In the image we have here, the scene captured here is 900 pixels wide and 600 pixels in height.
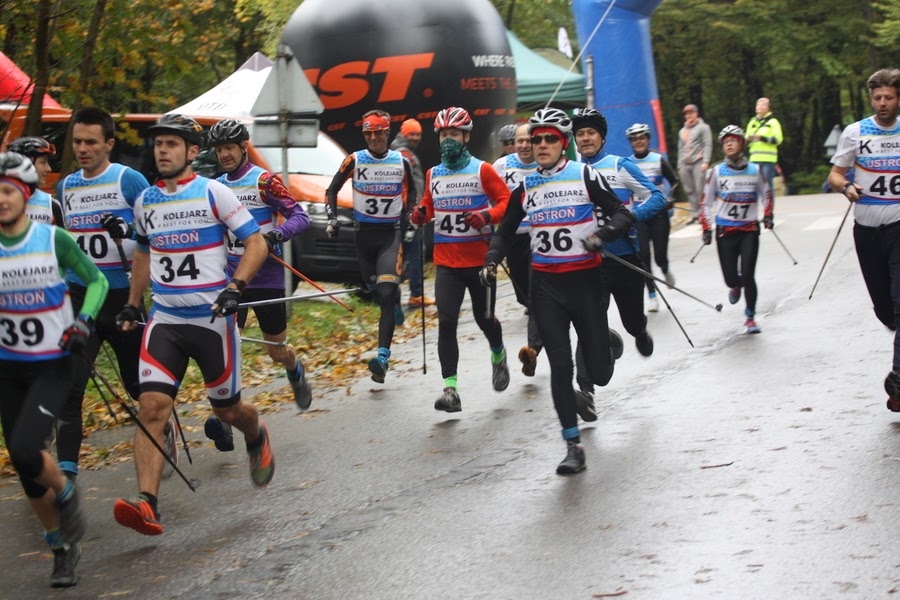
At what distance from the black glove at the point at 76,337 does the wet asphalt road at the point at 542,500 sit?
3.55ft

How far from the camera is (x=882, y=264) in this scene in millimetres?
8742

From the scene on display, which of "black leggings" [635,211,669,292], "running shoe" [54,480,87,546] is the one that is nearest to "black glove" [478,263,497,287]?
"running shoe" [54,480,87,546]

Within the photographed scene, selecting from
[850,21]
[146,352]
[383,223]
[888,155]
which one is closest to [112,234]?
[146,352]

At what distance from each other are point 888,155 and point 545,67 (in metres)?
20.6

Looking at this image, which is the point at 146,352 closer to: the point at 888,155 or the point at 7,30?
the point at 888,155

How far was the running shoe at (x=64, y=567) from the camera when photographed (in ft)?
19.4

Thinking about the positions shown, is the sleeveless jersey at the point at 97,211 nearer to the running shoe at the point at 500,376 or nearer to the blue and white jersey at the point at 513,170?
the running shoe at the point at 500,376

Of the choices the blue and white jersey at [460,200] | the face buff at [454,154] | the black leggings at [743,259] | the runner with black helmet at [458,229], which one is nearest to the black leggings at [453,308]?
the runner with black helmet at [458,229]

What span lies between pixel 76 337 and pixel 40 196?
1860 mm

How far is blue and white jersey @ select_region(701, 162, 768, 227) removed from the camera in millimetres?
12828

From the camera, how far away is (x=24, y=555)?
660 centimetres

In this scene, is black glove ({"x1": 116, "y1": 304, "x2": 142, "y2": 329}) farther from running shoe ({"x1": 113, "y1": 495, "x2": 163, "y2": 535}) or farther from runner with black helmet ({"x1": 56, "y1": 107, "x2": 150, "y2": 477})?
running shoe ({"x1": 113, "y1": 495, "x2": 163, "y2": 535})

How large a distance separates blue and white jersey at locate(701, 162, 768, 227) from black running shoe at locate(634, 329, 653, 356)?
2.87m

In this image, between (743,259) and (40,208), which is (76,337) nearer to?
(40,208)
